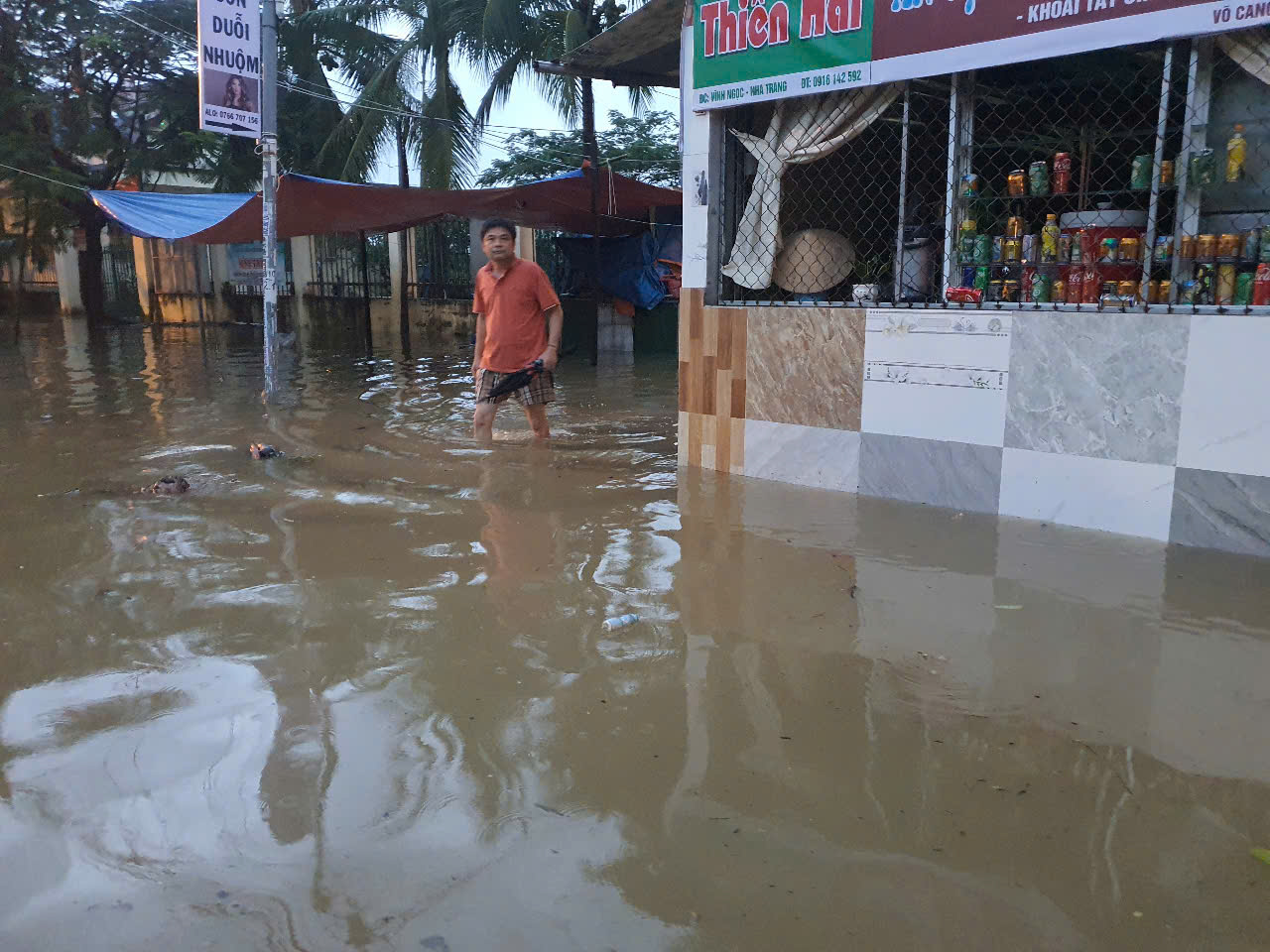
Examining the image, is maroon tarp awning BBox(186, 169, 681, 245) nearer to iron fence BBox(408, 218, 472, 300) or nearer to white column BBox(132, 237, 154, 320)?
iron fence BBox(408, 218, 472, 300)

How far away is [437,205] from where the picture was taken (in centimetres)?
1259

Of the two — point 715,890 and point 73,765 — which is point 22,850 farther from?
point 715,890

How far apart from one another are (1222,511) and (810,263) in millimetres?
2590

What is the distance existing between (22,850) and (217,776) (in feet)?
1.39

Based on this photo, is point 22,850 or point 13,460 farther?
point 13,460

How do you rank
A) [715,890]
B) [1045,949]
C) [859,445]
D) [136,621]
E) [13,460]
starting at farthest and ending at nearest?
1. [13,460]
2. [859,445]
3. [136,621]
4. [715,890]
5. [1045,949]

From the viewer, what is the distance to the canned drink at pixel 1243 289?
432cm

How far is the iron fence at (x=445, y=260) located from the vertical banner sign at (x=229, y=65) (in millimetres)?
9397

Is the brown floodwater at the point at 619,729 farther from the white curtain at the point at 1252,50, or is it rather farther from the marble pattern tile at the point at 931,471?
the white curtain at the point at 1252,50

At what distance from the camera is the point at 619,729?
272 centimetres

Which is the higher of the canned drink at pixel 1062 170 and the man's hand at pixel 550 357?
the canned drink at pixel 1062 170

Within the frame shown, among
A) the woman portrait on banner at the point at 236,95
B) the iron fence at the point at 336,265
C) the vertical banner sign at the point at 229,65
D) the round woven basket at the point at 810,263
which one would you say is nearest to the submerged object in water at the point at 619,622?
the round woven basket at the point at 810,263

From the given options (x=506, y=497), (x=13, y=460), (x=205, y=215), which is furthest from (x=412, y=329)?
(x=506, y=497)

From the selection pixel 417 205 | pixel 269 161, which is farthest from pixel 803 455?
pixel 417 205
